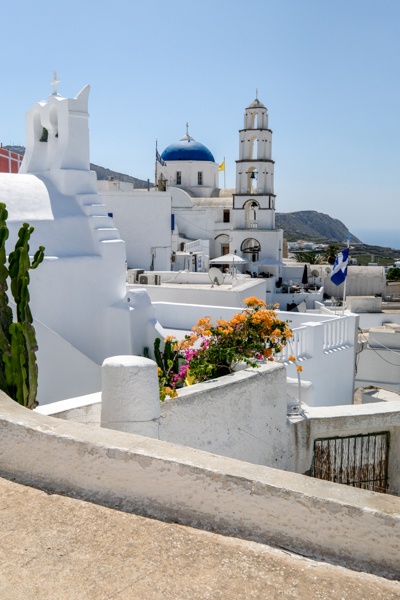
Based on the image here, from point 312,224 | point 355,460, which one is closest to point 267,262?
point 355,460

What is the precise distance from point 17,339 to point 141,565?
129 inches

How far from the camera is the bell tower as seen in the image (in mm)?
35719

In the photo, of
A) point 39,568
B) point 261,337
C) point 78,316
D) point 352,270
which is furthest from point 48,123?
point 352,270

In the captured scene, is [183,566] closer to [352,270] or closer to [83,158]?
[83,158]

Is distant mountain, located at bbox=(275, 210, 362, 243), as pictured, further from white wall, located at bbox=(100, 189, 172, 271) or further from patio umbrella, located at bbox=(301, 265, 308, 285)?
white wall, located at bbox=(100, 189, 172, 271)

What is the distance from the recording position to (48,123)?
42.4 ft

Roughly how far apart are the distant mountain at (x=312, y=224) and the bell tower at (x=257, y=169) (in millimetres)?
98379

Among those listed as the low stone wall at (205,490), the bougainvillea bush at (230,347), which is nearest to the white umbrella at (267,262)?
the bougainvillea bush at (230,347)

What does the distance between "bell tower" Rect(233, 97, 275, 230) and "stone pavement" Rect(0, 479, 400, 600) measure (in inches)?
1347

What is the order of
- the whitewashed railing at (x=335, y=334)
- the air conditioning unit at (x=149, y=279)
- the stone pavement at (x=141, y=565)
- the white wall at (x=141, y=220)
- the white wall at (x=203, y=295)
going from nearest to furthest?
the stone pavement at (x=141, y=565) → the whitewashed railing at (x=335, y=334) → the white wall at (x=203, y=295) → the air conditioning unit at (x=149, y=279) → the white wall at (x=141, y=220)

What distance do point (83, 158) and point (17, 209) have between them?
2.28m

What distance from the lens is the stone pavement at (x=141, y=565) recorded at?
2729 millimetres

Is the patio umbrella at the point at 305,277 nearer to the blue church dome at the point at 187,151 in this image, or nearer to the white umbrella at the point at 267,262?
the white umbrella at the point at 267,262

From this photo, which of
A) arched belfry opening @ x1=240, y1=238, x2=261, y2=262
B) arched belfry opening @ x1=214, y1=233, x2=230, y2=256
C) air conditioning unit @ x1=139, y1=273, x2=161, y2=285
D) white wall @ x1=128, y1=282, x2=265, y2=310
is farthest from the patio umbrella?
white wall @ x1=128, y1=282, x2=265, y2=310
